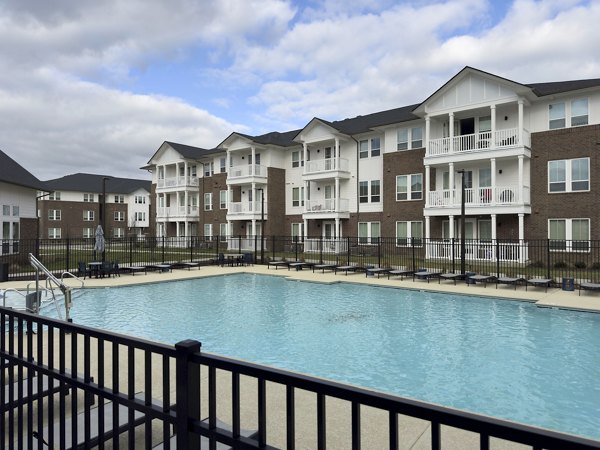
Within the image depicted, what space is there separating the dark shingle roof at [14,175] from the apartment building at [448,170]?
49.0ft

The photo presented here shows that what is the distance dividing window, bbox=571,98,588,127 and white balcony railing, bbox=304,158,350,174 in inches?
652

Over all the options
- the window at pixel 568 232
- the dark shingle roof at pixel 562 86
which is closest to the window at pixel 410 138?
the dark shingle roof at pixel 562 86

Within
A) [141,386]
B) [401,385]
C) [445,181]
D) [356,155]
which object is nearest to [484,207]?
[445,181]

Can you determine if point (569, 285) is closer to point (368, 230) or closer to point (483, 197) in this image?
point (483, 197)

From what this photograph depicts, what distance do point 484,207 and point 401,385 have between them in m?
21.5

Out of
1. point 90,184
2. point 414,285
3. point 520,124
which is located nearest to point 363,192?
point 520,124

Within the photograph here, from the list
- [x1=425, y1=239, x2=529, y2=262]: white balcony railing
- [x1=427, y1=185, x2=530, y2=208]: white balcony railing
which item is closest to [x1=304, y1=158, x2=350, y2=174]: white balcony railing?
[x1=427, y1=185, x2=530, y2=208]: white balcony railing

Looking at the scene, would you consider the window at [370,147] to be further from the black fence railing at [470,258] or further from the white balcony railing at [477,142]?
the black fence railing at [470,258]

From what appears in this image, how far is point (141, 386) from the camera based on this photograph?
587cm

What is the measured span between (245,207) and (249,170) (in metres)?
3.66

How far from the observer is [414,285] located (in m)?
18.3

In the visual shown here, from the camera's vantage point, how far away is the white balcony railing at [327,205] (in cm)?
3475

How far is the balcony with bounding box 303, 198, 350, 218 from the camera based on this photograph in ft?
113

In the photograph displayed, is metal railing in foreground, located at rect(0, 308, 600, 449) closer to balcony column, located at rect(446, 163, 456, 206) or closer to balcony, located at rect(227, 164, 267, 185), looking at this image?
balcony column, located at rect(446, 163, 456, 206)
